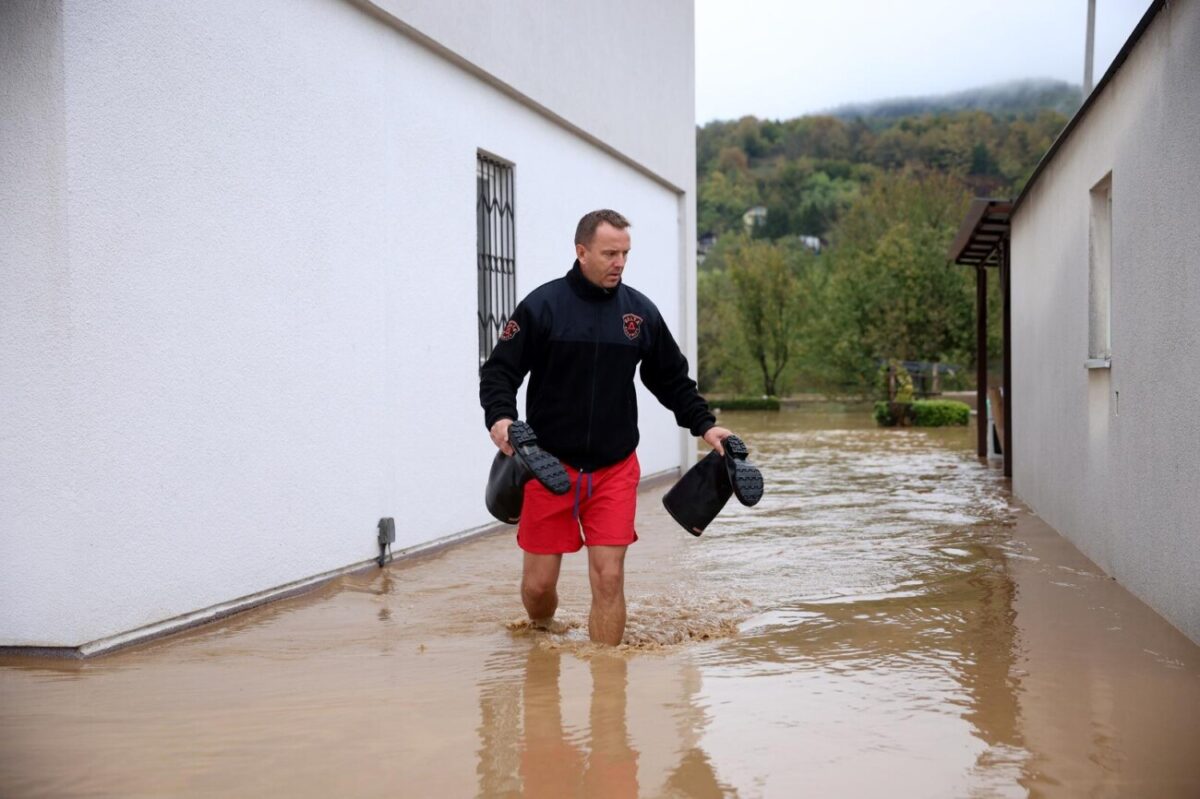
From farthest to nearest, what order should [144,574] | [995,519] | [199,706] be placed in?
[995,519], [144,574], [199,706]

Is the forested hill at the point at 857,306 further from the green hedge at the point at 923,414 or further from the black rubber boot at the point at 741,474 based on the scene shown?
the black rubber boot at the point at 741,474

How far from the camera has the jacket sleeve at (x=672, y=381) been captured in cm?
559

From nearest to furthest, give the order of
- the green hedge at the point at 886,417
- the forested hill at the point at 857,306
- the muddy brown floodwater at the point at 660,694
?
the muddy brown floodwater at the point at 660,694 < the green hedge at the point at 886,417 < the forested hill at the point at 857,306

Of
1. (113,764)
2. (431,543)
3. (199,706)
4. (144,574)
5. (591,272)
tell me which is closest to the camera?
(113,764)

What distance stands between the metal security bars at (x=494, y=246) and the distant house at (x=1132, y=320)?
429 centimetres

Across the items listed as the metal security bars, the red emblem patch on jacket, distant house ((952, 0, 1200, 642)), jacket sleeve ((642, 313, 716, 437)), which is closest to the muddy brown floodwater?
distant house ((952, 0, 1200, 642))

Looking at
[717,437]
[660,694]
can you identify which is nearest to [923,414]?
[717,437]

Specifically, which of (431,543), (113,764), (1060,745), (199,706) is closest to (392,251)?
(431,543)

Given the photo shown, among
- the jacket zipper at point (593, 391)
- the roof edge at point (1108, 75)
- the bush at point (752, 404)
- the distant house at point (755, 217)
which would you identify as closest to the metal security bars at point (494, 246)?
the roof edge at point (1108, 75)

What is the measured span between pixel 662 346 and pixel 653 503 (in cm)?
683

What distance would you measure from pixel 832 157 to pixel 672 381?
4060 inches

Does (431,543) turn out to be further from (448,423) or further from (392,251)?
(392,251)

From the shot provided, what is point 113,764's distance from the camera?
382cm

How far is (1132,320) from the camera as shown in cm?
648
